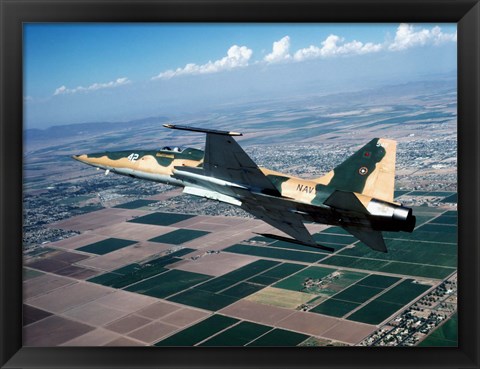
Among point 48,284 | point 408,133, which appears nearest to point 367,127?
point 408,133

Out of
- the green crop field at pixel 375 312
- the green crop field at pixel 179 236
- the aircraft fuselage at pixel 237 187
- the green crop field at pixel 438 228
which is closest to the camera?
the aircraft fuselage at pixel 237 187

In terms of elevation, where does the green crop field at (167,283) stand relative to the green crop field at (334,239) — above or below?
below

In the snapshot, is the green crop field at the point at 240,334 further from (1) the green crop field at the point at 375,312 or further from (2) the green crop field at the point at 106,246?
(2) the green crop field at the point at 106,246

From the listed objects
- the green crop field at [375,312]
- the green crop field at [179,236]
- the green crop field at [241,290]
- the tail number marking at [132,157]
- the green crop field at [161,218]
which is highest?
the tail number marking at [132,157]

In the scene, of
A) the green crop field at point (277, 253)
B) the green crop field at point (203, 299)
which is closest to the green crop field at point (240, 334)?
the green crop field at point (203, 299)

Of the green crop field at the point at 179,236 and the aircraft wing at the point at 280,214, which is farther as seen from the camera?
the green crop field at the point at 179,236

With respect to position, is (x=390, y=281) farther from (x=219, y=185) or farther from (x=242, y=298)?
(x=219, y=185)

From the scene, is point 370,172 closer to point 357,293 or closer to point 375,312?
point 375,312

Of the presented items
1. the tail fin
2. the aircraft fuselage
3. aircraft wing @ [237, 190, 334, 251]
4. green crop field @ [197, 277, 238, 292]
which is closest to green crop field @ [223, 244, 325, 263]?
green crop field @ [197, 277, 238, 292]
